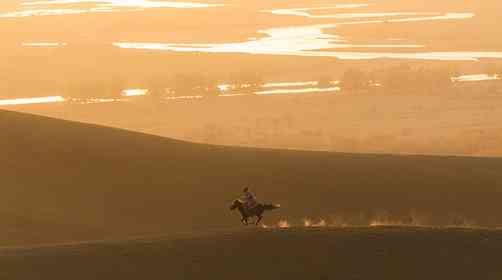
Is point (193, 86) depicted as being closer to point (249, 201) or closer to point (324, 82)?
point (324, 82)

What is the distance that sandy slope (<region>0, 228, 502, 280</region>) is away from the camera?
69.3ft

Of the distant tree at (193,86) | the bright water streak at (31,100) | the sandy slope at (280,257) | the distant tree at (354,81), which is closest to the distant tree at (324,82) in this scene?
the distant tree at (354,81)

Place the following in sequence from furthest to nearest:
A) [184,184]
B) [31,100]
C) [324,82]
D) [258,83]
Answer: [324,82]
[258,83]
[31,100]
[184,184]

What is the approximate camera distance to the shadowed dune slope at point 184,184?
118 feet

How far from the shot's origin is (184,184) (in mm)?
40688

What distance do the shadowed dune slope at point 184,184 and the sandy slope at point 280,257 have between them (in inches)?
389

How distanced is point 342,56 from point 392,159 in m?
141

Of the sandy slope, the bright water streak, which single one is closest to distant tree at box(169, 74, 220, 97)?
the bright water streak

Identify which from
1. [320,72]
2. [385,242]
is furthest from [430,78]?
[385,242]

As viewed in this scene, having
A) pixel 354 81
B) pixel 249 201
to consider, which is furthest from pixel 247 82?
pixel 249 201

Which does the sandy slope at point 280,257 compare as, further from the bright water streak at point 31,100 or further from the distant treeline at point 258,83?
the distant treeline at point 258,83

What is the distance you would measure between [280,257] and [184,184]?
18.8m

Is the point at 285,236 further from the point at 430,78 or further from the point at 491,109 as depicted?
the point at 430,78

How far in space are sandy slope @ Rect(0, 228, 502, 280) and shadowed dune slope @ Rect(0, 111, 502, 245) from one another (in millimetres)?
9884
